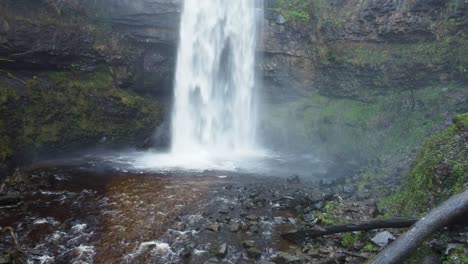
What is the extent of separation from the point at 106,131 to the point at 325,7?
16.6 meters

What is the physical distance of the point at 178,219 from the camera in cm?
920

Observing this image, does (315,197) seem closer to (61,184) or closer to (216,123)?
(61,184)

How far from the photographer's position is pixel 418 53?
19.0 meters

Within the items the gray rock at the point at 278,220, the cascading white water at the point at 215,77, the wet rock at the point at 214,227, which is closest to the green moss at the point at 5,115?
the cascading white water at the point at 215,77

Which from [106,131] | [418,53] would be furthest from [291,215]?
[418,53]

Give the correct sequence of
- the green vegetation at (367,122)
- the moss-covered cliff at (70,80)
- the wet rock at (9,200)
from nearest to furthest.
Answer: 1. the wet rock at (9,200)
2. the moss-covered cliff at (70,80)
3. the green vegetation at (367,122)

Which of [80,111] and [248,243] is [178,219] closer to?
[248,243]

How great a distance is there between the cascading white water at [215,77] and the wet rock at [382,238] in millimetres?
14460

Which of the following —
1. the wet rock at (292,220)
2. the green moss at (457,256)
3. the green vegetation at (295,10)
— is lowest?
the wet rock at (292,220)

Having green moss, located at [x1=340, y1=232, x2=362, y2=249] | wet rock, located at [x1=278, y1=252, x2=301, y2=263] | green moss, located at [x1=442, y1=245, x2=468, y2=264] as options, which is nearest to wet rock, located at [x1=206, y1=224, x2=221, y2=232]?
wet rock, located at [x1=278, y1=252, x2=301, y2=263]

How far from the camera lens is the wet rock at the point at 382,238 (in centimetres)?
663

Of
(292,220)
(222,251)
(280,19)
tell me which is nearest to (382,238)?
(292,220)

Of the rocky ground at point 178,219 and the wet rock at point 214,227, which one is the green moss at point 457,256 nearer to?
Answer: the rocky ground at point 178,219

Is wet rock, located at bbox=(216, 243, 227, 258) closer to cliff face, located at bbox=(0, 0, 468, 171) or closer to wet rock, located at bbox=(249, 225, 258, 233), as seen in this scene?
wet rock, located at bbox=(249, 225, 258, 233)
